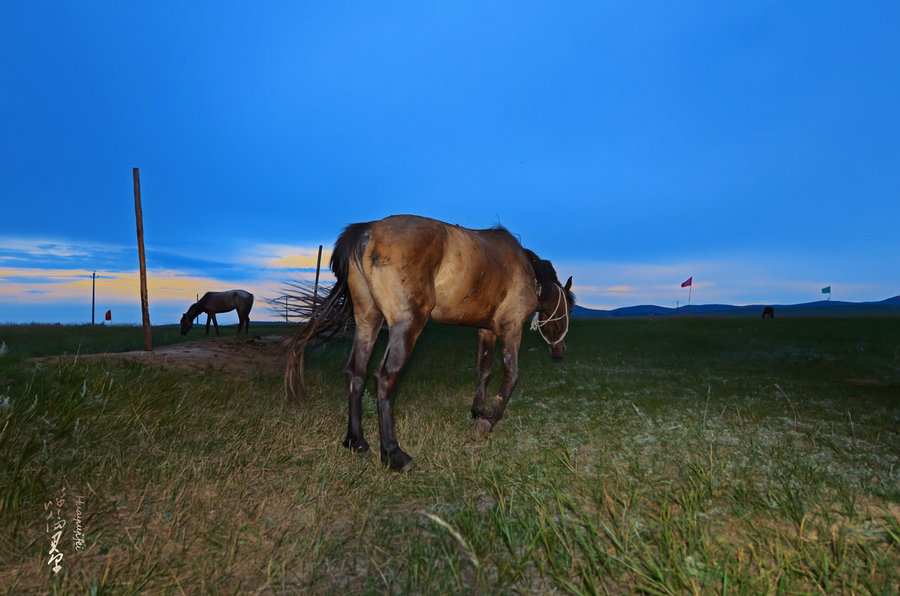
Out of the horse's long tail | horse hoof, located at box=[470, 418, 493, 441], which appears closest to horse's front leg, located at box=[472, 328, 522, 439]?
horse hoof, located at box=[470, 418, 493, 441]

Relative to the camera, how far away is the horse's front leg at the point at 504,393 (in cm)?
557

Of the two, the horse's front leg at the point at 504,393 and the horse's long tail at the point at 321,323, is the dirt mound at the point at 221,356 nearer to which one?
the horse's long tail at the point at 321,323

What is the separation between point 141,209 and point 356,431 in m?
9.24

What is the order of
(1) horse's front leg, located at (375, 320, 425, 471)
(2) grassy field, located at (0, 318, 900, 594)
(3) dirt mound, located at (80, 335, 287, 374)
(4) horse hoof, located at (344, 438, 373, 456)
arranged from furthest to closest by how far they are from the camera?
(3) dirt mound, located at (80, 335, 287, 374) → (4) horse hoof, located at (344, 438, 373, 456) → (1) horse's front leg, located at (375, 320, 425, 471) → (2) grassy field, located at (0, 318, 900, 594)

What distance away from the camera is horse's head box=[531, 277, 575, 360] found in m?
7.19

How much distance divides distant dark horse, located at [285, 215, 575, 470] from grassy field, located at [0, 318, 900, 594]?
20.3 inches

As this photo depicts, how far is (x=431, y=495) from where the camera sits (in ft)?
11.6

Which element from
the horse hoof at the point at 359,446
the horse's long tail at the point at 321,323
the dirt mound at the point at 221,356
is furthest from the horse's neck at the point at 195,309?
the horse hoof at the point at 359,446

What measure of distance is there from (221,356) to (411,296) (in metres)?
7.64

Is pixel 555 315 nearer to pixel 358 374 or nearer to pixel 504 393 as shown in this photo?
pixel 504 393

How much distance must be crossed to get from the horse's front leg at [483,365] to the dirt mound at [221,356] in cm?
263

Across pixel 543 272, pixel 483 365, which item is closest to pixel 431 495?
pixel 483 365

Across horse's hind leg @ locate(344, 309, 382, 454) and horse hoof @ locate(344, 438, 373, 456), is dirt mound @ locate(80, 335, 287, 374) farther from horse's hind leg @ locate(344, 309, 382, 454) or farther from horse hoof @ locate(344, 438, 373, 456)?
horse hoof @ locate(344, 438, 373, 456)

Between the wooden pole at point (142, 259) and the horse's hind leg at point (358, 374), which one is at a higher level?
the wooden pole at point (142, 259)
